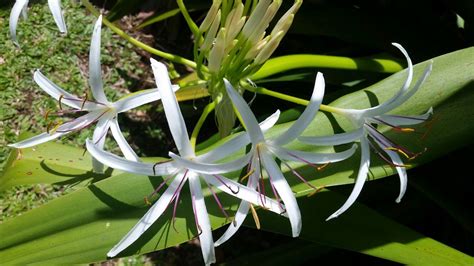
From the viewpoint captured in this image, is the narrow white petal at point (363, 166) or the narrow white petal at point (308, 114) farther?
the narrow white petal at point (363, 166)

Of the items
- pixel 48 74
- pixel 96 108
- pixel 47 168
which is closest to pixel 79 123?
pixel 96 108

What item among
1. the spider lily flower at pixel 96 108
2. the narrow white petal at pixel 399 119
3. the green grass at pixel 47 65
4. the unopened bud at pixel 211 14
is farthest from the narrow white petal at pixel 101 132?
the green grass at pixel 47 65

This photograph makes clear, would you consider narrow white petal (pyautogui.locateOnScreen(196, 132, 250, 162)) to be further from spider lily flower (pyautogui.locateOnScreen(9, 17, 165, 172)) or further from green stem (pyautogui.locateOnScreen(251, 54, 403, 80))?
green stem (pyautogui.locateOnScreen(251, 54, 403, 80))

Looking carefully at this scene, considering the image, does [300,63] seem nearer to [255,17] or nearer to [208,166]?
[255,17]

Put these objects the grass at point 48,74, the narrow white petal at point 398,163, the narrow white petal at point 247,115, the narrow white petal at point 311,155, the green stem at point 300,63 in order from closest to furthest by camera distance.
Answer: the narrow white petal at point 247,115 < the narrow white petal at point 311,155 < the narrow white petal at point 398,163 < the green stem at point 300,63 < the grass at point 48,74

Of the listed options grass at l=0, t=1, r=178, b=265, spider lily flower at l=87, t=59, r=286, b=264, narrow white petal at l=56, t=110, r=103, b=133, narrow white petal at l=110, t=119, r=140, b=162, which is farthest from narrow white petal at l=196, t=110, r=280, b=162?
grass at l=0, t=1, r=178, b=265

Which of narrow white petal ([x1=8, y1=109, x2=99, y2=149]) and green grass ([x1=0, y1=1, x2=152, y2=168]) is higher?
green grass ([x1=0, y1=1, x2=152, y2=168])

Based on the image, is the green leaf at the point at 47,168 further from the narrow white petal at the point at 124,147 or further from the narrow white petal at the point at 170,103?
the narrow white petal at the point at 170,103
